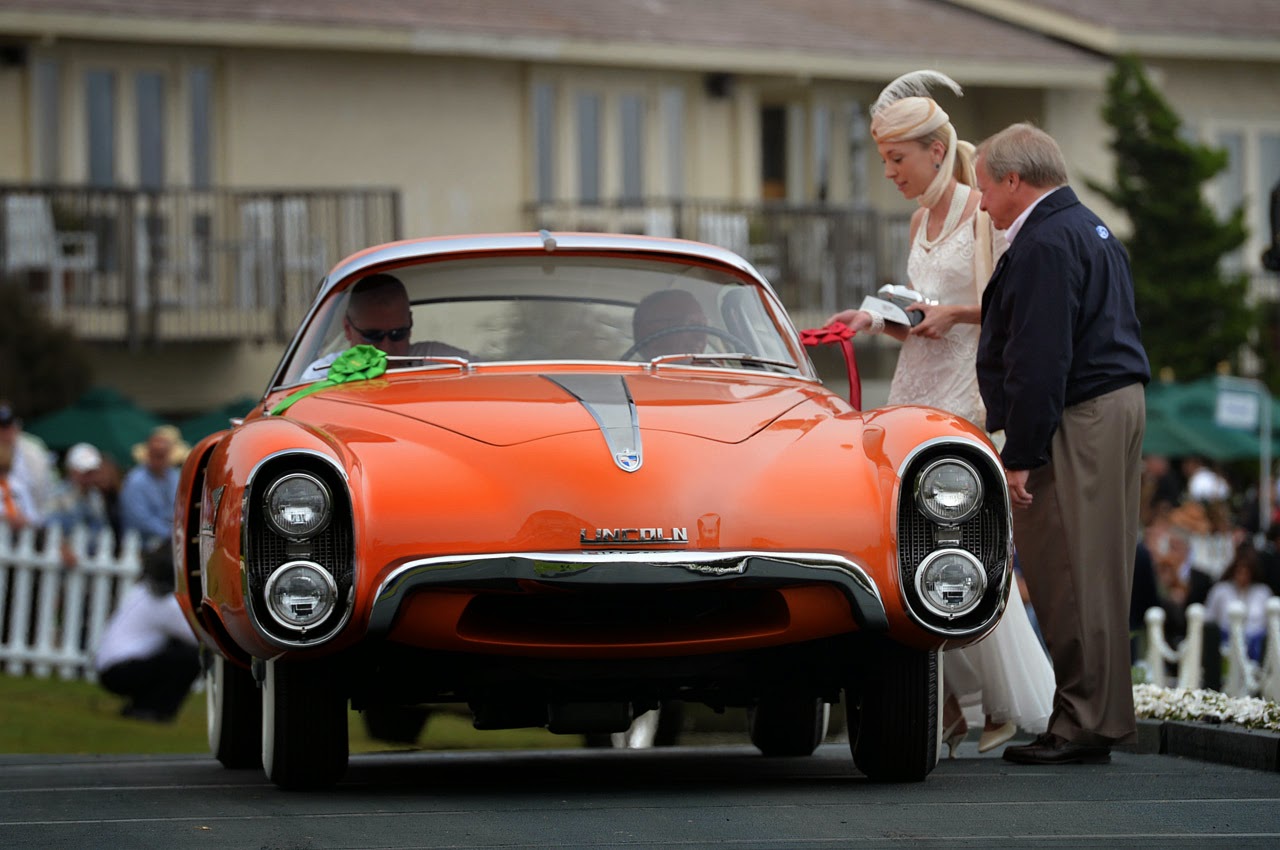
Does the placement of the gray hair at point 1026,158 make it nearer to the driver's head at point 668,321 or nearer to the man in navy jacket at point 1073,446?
the man in navy jacket at point 1073,446

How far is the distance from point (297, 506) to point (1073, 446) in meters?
2.47

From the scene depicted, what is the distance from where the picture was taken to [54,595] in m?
16.0

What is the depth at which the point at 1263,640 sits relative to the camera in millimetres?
14352

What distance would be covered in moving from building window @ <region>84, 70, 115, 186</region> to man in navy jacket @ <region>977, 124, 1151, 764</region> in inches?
750

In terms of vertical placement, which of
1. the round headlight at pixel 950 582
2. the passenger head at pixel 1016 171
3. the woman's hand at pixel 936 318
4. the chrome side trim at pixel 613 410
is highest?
the passenger head at pixel 1016 171

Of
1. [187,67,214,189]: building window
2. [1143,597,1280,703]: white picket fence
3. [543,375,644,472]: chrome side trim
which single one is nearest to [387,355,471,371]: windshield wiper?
[543,375,644,472]: chrome side trim

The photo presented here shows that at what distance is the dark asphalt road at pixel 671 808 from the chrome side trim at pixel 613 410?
90 centimetres

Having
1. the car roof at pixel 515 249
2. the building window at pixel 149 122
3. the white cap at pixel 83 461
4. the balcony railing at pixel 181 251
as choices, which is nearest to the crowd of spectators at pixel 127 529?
the white cap at pixel 83 461

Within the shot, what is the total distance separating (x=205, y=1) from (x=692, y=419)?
19.4 m

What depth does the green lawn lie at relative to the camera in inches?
484

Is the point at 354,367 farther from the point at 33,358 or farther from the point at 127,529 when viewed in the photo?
the point at 33,358

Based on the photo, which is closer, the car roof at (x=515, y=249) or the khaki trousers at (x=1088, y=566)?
the khaki trousers at (x=1088, y=566)

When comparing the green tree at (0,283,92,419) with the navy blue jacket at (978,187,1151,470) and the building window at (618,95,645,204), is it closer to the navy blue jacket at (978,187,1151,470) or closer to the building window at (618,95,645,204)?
the building window at (618,95,645,204)

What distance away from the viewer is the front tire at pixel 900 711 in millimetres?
6371
